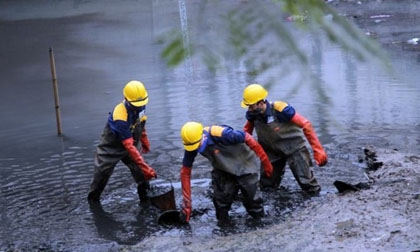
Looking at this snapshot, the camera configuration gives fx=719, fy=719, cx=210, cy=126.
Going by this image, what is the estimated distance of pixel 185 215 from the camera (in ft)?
23.7

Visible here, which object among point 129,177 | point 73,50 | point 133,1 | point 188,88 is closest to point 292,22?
point 129,177

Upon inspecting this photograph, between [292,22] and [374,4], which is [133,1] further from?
[292,22]

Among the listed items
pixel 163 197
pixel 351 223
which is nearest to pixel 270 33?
pixel 351 223

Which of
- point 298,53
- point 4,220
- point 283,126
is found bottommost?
point 4,220

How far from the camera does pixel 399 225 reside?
19.7ft

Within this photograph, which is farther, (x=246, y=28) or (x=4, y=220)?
(x=4, y=220)

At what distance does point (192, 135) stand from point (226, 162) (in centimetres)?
44

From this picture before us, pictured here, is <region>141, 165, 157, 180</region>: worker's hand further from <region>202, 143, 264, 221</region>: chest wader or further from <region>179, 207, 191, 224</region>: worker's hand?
<region>202, 143, 264, 221</region>: chest wader

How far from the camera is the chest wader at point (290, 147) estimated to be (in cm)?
761

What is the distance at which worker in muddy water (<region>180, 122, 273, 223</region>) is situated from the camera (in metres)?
6.86

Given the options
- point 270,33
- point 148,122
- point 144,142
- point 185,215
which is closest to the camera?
point 270,33

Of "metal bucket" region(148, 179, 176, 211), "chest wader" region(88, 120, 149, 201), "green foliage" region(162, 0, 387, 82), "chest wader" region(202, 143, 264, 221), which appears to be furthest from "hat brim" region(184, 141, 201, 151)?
"green foliage" region(162, 0, 387, 82)

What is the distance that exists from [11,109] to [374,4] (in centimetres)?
1528

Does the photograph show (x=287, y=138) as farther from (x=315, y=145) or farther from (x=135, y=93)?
(x=135, y=93)
